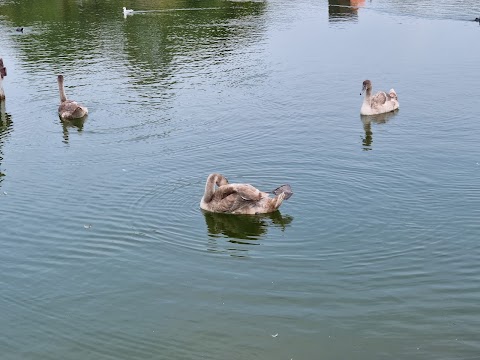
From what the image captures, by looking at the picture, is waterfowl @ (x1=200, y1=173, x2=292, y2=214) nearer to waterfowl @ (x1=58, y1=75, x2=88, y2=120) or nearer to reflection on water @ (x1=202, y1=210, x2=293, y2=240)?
reflection on water @ (x1=202, y1=210, x2=293, y2=240)

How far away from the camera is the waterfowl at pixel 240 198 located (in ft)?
62.8

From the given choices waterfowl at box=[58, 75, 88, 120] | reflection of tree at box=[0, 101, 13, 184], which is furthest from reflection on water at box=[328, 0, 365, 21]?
reflection of tree at box=[0, 101, 13, 184]

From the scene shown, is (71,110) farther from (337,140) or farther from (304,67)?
(304,67)

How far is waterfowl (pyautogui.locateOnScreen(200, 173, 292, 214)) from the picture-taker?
1916cm

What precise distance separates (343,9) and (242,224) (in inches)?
1687

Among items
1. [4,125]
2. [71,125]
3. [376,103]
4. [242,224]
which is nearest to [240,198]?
[242,224]

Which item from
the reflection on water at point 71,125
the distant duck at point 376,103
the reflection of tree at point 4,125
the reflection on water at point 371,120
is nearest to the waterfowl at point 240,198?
the reflection on water at point 371,120

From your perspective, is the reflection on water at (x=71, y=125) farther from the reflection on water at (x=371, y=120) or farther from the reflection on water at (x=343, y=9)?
the reflection on water at (x=343, y=9)

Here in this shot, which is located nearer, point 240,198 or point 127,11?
point 240,198

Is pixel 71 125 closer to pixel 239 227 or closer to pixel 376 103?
pixel 376 103

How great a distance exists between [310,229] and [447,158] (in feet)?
23.0

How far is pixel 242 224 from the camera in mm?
19172

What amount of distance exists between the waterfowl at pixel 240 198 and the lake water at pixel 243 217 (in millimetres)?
294

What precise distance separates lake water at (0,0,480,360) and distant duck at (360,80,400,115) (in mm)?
600
